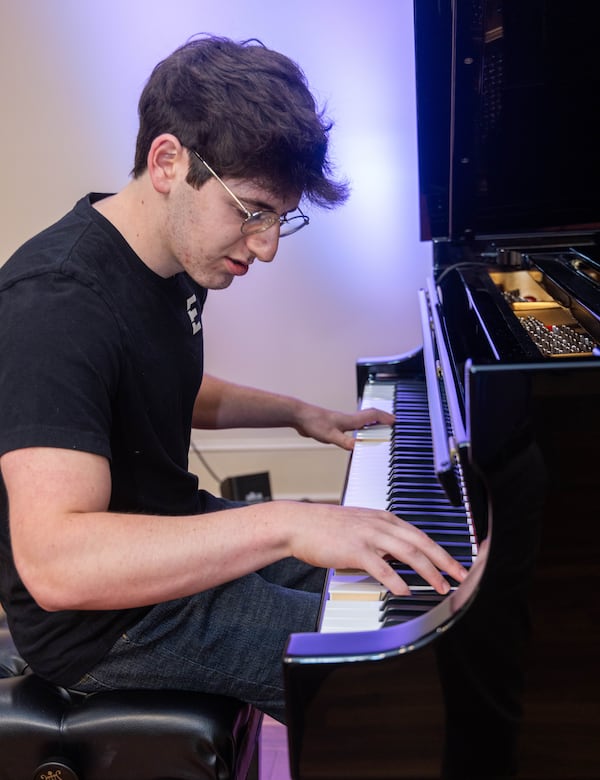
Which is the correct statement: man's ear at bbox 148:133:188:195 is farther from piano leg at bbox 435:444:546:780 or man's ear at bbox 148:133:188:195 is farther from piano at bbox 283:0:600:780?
piano leg at bbox 435:444:546:780

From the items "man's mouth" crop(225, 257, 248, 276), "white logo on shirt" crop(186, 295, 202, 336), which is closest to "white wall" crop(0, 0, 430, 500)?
"white logo on shirt" crop(186, 295, 202, 336)

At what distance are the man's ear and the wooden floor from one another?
1361 millimetres

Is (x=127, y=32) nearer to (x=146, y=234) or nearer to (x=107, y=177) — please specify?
(x=107, y=177)

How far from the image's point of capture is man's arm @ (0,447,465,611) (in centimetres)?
97

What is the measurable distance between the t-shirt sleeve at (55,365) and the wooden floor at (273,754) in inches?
46.2

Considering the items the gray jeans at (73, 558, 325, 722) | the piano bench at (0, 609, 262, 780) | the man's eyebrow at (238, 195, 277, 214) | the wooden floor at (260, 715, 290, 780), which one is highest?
the man's eyebrow at (238, 195, 277, 214)

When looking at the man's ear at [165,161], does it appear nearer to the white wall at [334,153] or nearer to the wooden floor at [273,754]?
the wooden floor at [273,754]

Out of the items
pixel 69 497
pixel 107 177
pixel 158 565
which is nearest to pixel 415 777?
pixel 158 565

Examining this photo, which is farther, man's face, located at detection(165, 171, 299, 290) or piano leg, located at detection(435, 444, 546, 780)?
man's face, located at detection(165, 171, 299, 290)

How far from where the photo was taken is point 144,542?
99 cm

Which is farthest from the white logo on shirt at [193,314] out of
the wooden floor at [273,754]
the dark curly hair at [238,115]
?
the wooden floor at [273,754]

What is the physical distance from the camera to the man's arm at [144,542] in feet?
3.20

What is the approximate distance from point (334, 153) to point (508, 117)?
1.26m

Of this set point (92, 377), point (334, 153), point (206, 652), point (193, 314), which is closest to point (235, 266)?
point (193, 314)
